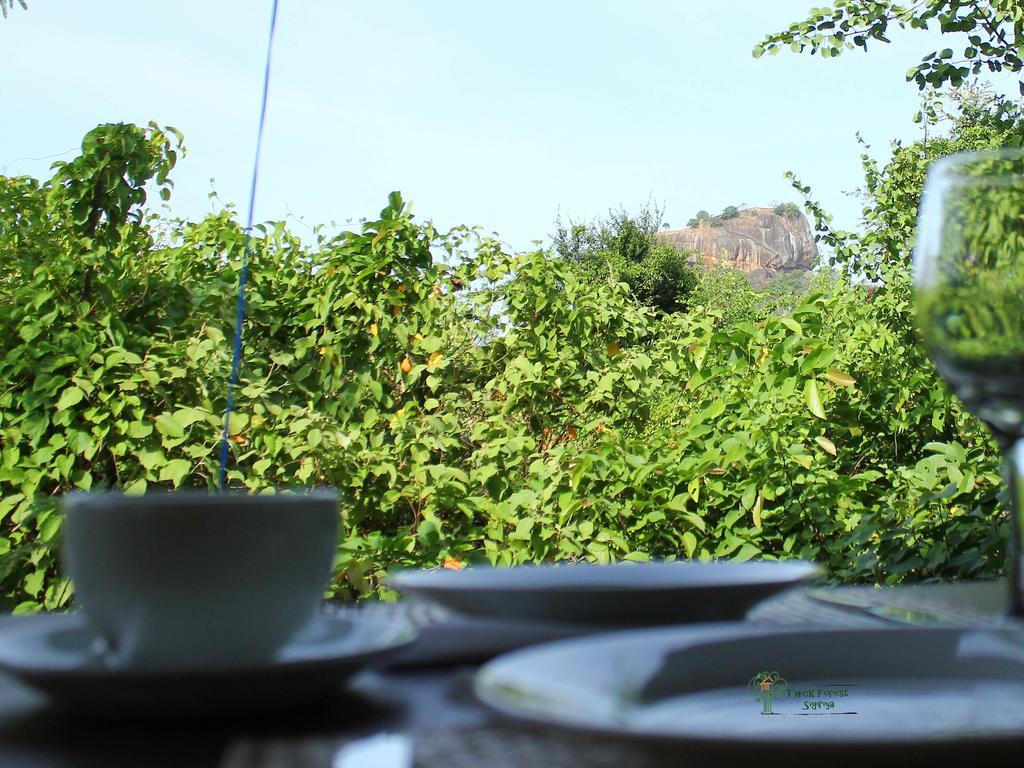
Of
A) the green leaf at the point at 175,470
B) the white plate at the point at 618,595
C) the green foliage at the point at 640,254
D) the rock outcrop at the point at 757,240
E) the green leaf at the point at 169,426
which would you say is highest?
the rock outcrop at the point at 757,240

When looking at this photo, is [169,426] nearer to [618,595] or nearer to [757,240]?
[618,595]

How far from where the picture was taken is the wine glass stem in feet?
1.15

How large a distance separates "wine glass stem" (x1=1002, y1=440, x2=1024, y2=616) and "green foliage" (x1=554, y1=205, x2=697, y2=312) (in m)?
17.5

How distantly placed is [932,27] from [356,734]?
243 cm

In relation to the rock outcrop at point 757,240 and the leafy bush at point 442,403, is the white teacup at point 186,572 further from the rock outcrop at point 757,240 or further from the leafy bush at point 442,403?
the rock outcrop at point 757,240

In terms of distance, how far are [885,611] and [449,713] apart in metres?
0.26

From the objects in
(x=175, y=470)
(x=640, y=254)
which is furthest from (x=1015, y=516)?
(x=640, y=254)

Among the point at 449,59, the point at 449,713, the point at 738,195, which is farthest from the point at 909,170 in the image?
the point at 738,195

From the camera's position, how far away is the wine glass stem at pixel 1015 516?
0.35 meters

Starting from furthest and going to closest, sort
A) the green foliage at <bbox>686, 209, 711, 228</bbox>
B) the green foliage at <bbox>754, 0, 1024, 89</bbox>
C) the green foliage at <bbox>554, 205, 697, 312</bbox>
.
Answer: the green foliage at <bbox>686, 209, 711, 228</bbox>
the green foliage at <bbox>554, 205, 697, 312</bbox>
the green foliage at <bbox>754, 0, 1024, 89</bbox>

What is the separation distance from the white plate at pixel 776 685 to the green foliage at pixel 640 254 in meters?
17.6

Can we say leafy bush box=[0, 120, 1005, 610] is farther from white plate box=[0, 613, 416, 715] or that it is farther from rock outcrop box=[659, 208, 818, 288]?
rock outcrop box=[659, 208, 818, 288]

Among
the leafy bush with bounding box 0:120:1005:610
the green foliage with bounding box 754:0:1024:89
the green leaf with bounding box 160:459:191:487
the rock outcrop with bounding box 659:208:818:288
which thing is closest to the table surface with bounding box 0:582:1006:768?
the leafy bush with bounding box 0:120:1005:610

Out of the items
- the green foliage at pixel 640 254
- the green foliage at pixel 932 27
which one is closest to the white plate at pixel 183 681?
the green foliage at pixel 932 27
